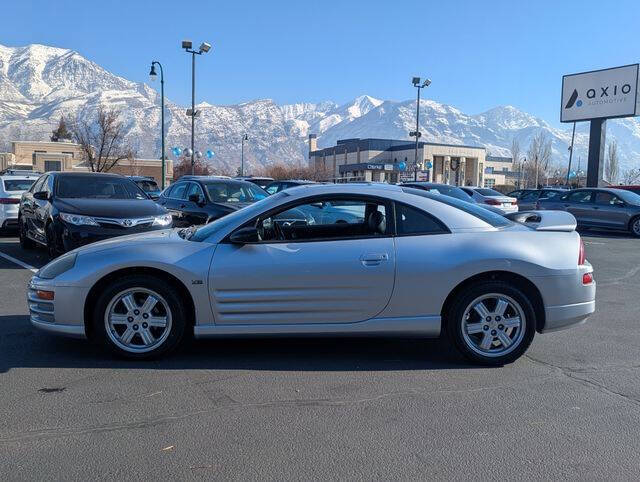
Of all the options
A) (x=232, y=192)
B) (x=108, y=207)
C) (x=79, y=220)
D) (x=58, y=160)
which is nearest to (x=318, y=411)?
(x=79, y=220)

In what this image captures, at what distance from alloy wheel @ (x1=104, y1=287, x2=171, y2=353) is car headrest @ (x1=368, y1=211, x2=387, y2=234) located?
190 cm

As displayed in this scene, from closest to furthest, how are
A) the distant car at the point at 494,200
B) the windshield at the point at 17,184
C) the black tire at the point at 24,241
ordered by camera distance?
1. the black tire at the point at 24,241
2. the windshield at the point at 17,184
3. the distant car at the point at 494,200

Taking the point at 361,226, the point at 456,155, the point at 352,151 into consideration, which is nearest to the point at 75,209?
the point at 361,226

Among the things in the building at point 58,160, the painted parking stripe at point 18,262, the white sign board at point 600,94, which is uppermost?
the white sign board at point 600,94

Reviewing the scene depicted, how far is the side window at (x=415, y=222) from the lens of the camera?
506 cm

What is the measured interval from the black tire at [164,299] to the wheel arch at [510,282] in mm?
2201

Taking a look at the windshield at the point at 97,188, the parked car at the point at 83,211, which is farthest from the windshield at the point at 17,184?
the windshield at the point at 97,188

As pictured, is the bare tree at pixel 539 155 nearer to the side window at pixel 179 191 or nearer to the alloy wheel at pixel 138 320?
the side window at pixel 179 191

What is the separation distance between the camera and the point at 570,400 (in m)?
4.35

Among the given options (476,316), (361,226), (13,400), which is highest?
(361,226)

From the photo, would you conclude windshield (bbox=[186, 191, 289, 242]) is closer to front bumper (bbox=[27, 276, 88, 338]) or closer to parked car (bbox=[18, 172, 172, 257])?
front bumper (bbox=[27, 276, 88, 338])

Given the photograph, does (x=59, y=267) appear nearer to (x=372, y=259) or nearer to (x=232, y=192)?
(x=372, y=259)

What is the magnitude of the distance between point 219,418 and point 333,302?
1.41 meters

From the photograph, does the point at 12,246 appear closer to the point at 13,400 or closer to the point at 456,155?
the point at 13,400
